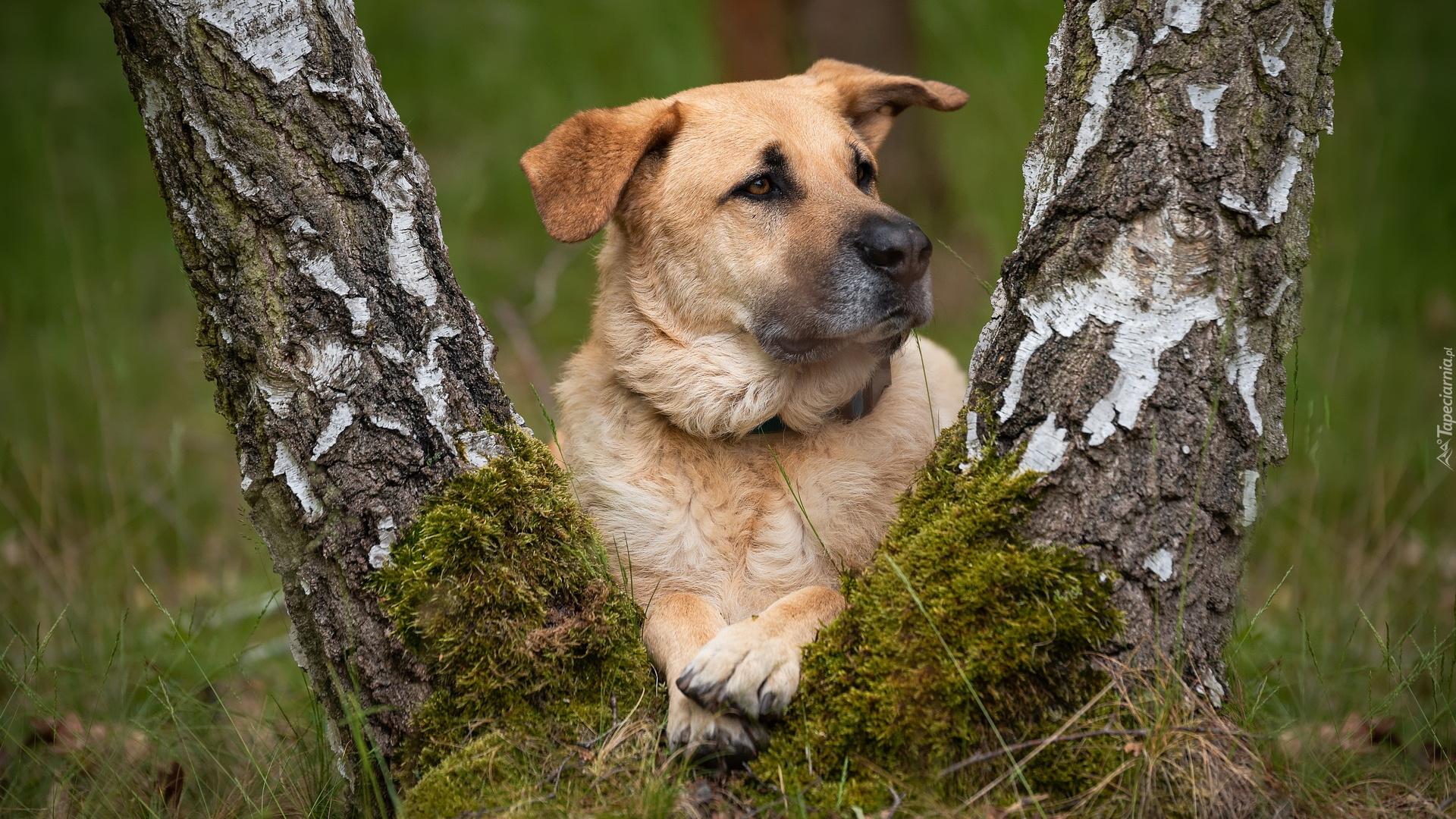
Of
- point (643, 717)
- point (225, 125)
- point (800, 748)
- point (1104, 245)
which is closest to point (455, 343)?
point (225, 125)

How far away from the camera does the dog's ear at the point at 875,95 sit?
336 centimetres

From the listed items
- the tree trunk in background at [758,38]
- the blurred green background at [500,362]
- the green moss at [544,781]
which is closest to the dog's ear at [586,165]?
the blurred green background at [500,362]

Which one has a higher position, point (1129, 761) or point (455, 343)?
point (455, 343)

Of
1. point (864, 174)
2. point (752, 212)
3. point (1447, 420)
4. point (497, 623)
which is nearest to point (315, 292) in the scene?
point (497, 623)

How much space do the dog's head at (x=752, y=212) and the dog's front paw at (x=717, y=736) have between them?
115cm

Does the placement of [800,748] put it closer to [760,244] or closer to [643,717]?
[643,717]

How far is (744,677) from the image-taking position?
2.11 metres

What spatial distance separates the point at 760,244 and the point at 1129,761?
1.77 metres

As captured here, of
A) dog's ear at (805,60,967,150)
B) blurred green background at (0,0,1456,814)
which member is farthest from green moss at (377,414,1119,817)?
dog's ear at (805,60,967,150)

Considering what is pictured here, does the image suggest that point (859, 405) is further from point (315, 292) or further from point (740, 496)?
point (315, 292)

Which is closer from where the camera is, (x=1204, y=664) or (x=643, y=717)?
(x=1204, y=664)

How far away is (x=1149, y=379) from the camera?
2016 millimetres

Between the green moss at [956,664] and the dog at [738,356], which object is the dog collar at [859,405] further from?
the green moss at [956,664]

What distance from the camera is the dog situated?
2705 millimetres
